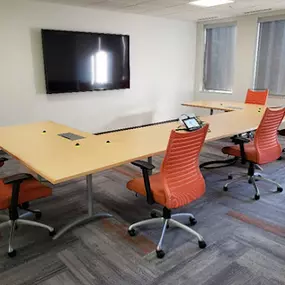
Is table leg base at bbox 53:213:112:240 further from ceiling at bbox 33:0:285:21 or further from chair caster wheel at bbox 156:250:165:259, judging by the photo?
ceiling at bbox 33:0:285:21

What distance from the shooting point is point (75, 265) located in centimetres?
221

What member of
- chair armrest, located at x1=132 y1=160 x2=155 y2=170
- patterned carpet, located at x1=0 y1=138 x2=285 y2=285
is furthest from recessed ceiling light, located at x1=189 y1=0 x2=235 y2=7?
chair armrest, located at x1=132 y1=160 x2=155 y2=170

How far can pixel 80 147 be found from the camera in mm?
2562

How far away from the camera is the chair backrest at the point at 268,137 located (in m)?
3.05

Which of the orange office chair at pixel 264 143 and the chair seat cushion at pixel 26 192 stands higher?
the orange office chair at pixel 264 143

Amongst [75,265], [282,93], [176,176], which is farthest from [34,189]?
[282,93]

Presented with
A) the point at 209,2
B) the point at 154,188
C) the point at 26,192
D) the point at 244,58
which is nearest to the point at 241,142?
the point at 154,188

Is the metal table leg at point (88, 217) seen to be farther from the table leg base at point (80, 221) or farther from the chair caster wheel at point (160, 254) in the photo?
the chair caster wheel at point (160, 254)

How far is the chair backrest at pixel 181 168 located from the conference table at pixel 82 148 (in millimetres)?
282

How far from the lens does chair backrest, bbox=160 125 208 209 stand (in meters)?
2.11

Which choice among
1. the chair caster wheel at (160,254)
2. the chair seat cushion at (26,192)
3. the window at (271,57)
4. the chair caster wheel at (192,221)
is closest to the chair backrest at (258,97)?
the window at (271,57)

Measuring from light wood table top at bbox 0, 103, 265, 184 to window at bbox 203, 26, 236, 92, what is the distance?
12.3 ft

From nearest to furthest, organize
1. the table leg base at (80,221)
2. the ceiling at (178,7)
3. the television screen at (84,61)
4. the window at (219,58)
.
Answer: the table leg base at (80,221) < the ceiling at (178,7) < the television screen at (84,61) < the window at (219,58)

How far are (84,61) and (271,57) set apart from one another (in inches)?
152
